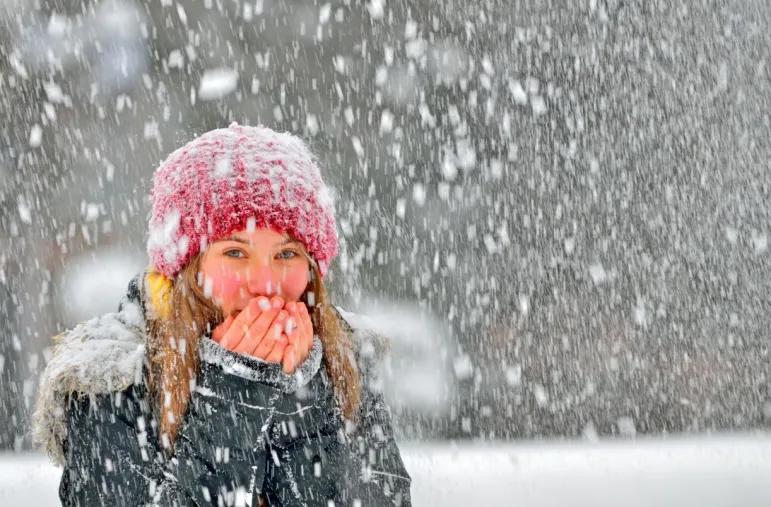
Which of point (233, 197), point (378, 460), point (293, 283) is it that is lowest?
point (378, 460)

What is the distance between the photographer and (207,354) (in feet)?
4.07

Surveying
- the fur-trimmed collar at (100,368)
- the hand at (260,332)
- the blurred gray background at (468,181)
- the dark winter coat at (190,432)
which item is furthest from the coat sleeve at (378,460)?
the blurred gray background at (468,181)

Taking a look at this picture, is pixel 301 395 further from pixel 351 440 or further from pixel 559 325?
pixel 559 325

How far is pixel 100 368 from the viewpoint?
4.11ft

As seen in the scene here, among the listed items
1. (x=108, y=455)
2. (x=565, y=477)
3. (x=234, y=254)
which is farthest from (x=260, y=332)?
(x=565, y=477)

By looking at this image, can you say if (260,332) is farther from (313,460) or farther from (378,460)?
(378,460)

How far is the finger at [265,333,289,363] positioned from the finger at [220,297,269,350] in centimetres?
6

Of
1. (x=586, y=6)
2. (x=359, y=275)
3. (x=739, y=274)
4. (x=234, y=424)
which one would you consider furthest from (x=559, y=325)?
(x=234, y=424)

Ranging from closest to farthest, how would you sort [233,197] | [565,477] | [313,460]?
[313,460]
[233,197]
[565,477]

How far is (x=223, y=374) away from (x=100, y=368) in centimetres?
23

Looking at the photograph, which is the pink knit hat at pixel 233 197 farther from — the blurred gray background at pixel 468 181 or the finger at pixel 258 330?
the blurred gray background at pixel 468 181

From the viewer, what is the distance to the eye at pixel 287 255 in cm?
138

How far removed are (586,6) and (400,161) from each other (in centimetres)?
221

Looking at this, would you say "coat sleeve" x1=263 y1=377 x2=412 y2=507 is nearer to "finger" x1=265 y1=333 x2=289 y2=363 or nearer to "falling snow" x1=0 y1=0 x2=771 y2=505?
"finger" x1=265 y1=333 x2=289 y2=363
